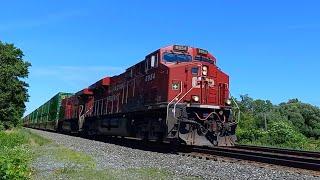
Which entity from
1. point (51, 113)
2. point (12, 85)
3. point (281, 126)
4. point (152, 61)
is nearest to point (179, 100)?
point (152, 61)

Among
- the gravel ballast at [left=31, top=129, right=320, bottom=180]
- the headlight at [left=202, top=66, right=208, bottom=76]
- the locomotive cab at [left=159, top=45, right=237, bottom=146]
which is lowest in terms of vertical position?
the gravel ballast at [left=31, top=129, right=320, bottom=180]

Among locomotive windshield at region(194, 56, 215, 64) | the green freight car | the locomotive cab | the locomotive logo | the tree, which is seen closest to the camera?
the locomotive cab

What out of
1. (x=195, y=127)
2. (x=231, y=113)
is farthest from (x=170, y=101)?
(x=231, y=113)

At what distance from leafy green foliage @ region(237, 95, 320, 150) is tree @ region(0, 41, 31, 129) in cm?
2033

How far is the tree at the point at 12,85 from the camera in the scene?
4116 centimetres

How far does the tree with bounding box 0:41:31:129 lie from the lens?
4116 centimetres

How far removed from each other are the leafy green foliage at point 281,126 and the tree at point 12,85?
66.7 feet

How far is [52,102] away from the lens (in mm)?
50500

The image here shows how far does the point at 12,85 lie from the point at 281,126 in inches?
964

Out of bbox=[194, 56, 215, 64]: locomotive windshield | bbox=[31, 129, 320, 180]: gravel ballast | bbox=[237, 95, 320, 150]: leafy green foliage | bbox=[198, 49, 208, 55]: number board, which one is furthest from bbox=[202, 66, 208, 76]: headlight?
bbox=[237, 95, 320, 150]: leafy green foliage

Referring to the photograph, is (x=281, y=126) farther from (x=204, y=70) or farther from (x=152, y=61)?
(x=152, y=61)

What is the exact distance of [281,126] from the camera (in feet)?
95.8

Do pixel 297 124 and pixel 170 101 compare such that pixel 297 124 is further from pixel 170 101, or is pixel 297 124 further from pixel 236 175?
pixel 236 175

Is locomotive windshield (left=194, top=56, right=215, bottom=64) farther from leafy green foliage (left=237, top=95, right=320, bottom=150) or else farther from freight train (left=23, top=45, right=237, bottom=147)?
leafy green foliage (left=237, top=95, right=320, bottom=150)
